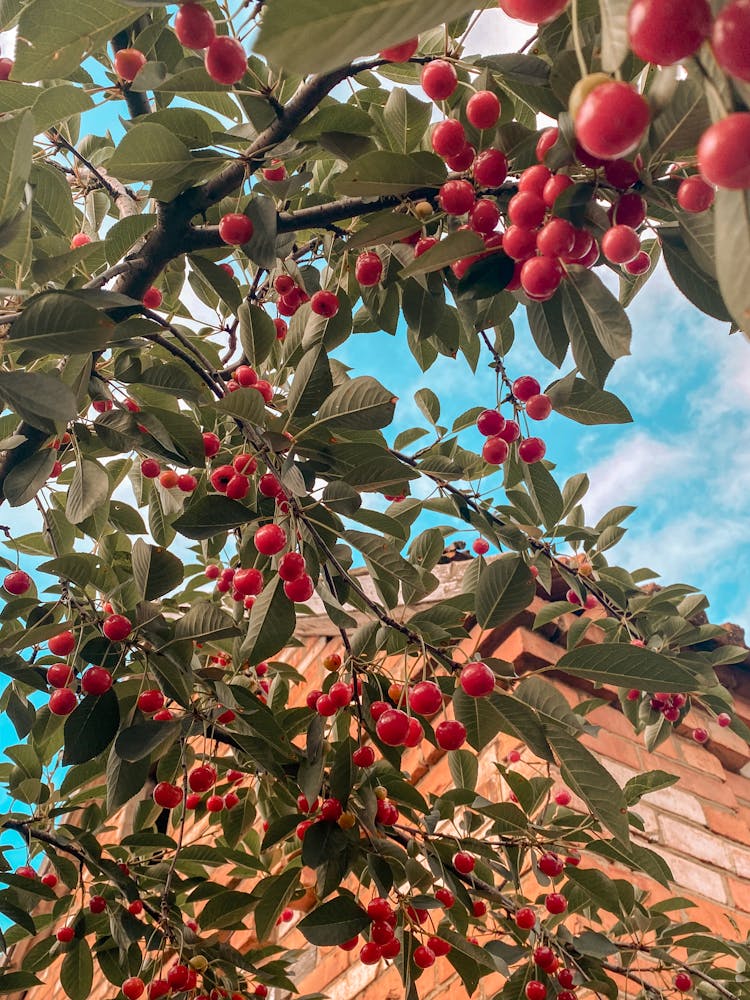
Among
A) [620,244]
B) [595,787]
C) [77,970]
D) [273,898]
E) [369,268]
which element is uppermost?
[369,268]

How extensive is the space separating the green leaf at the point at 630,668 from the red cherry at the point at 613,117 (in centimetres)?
77

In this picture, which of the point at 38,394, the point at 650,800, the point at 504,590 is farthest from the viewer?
the point at 650,800

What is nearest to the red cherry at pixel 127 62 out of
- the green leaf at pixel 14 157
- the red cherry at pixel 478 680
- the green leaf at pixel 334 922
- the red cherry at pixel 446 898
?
the green leaf at pixel 14 157

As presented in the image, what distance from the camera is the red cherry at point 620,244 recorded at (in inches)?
32.1

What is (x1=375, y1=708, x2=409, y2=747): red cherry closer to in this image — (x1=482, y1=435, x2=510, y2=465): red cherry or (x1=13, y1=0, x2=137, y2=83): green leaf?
(x1=482, y1=435, x2=510, y2=465): red cherry

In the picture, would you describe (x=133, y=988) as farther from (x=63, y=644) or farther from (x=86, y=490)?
(x=86, y=490)

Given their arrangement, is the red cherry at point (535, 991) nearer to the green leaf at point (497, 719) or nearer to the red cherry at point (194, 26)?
the green leaf at point (497, 719)

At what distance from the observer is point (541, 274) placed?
2.90 ft

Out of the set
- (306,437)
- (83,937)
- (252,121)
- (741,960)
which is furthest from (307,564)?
(741,960)

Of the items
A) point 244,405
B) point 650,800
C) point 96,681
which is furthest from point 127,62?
point 650,800

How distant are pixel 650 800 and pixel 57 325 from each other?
2.48 meters

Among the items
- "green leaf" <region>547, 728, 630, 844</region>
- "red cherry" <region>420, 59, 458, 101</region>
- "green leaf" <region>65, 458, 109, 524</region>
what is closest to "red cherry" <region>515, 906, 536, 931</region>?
"green leaf" <region>547, 728, 630, 844</region>

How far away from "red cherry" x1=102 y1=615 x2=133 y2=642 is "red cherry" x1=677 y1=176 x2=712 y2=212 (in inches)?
46.1

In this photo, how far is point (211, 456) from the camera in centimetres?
178
